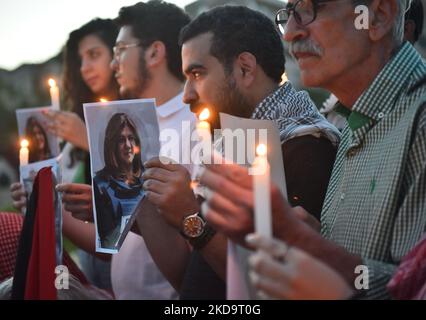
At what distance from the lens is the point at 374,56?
2.71 meters

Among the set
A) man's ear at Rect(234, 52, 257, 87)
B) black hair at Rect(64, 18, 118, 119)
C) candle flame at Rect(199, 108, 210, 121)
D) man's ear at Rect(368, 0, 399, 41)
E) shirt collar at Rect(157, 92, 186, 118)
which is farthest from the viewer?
black hair at Rect(64, 18, 118, 119)

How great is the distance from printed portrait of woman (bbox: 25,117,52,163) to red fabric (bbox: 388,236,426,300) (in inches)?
104

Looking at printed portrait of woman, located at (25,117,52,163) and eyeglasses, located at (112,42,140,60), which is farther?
eyeglasses, located at (112,42,140,60)

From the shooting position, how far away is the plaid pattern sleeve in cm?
226

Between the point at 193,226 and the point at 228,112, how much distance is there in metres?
0.87

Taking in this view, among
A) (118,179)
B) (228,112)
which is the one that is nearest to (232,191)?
(118,179)

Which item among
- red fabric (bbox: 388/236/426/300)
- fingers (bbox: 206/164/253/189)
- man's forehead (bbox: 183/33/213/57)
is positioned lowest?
red fabric (bbox: 388/236/426/300)

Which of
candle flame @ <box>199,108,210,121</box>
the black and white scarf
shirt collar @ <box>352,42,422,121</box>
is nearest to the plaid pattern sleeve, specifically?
shirt collar @ <box>352,42,422,121</box>

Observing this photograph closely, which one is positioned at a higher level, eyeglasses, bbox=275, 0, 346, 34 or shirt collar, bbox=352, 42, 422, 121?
eyeglasses, bbox=275, 0, 346, 34

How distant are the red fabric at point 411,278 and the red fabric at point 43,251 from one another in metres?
1.29

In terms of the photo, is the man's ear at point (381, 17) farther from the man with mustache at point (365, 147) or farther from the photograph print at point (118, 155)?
the photograph print at point (118, 155)

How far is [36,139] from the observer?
14.4 ft

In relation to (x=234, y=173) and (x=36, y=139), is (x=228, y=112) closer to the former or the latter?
(x=36, y=139)

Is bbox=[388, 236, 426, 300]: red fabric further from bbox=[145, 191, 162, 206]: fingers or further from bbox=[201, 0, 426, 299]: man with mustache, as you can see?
bbox=[145, 191, 162, 206]: fingers
